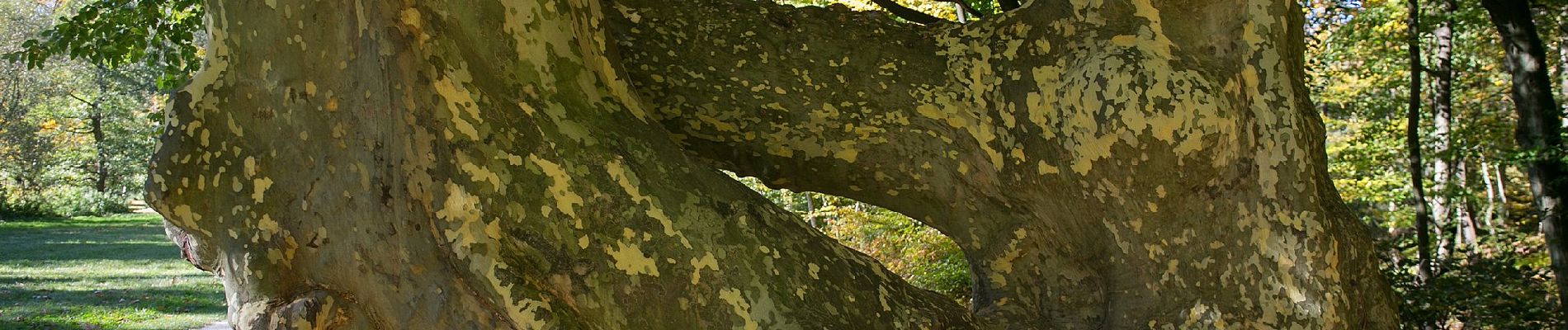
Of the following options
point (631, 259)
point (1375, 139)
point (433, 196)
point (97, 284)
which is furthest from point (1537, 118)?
point (97, 284)

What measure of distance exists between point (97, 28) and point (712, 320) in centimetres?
581

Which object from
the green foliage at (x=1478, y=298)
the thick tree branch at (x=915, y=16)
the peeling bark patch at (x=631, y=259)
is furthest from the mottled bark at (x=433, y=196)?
the green foliage at (x=1478, y=298)

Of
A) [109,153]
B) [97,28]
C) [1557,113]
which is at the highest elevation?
[97,28]

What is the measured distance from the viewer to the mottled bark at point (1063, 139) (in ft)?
10.1

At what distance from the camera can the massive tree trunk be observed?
258 cm

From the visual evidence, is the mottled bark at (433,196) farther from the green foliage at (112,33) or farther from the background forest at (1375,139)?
the green foliage at (112,33)

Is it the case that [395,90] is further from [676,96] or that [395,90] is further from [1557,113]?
[1557,113]

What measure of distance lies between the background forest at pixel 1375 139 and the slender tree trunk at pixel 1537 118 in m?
0.18

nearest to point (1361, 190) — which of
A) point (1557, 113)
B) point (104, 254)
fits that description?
point (1557, 113)

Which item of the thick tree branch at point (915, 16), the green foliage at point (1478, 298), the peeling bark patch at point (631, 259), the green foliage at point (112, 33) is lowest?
the green foliage at point (1478, 298)

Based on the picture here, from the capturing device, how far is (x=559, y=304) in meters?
2.61

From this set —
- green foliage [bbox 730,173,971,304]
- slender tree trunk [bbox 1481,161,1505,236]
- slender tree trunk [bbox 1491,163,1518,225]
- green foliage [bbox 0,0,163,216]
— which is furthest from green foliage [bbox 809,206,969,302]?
green foliage [bbox 0,0,163,216]

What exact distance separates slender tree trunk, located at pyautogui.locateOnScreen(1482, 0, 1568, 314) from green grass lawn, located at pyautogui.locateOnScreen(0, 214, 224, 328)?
11.3 meters

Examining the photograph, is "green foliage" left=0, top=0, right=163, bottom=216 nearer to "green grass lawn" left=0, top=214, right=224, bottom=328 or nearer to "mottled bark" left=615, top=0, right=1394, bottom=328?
"green grass lawn" left=0, top=214, right=224, bottom=328
